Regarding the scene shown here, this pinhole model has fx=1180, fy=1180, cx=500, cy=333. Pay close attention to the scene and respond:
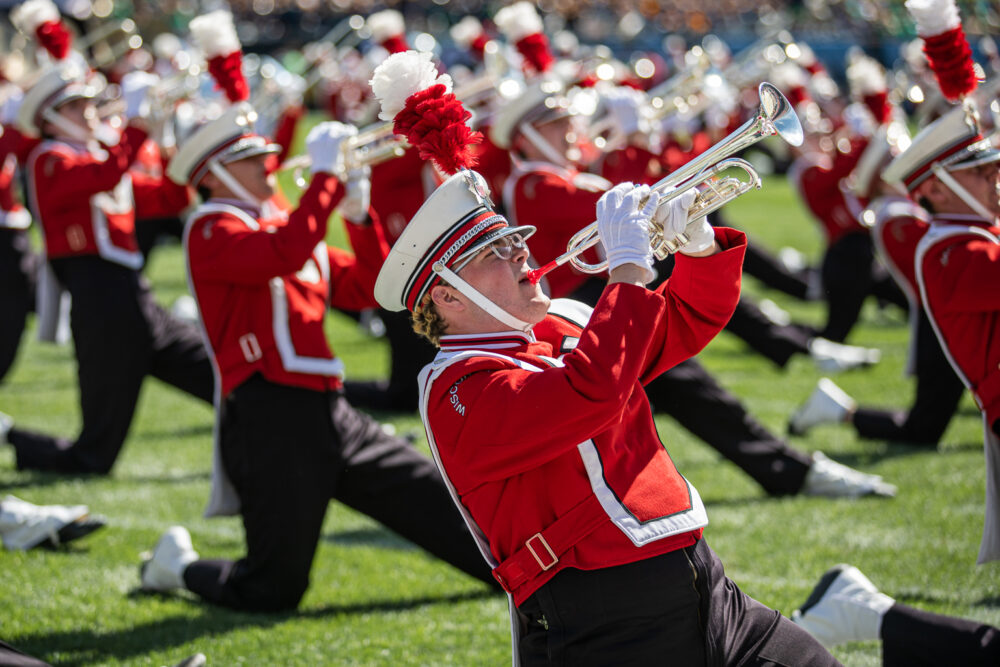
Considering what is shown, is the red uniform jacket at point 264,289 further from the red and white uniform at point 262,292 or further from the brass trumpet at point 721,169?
the brass trumpet at point 721,169

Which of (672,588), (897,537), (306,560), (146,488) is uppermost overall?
(672,588)

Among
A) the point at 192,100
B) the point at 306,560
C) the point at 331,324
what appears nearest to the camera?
the point at 306,560

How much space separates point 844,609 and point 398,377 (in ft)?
14.6

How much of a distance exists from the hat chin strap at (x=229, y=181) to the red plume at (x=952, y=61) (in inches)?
108

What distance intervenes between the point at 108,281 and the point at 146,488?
114 cm

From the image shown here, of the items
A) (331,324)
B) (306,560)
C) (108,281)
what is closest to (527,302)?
(306,560)

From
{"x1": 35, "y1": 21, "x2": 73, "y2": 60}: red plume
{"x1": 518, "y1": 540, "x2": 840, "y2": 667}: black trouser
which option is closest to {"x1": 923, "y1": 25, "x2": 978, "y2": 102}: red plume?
{"x1": 518, "y1": 540, "x2": 840, "y2": 667}: black trouser

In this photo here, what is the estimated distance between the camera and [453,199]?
3033 millimetres

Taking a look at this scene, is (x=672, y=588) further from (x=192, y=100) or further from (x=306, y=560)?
(x=192, y=100)

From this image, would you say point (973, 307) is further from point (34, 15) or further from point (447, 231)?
point (34, 15)

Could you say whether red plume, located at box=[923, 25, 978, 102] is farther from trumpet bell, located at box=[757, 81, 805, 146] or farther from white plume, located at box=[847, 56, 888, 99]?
white plume, located at box=[847, 56, 888, 99]

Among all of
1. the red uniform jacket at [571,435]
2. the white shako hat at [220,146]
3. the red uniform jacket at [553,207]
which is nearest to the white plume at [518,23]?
the red uniform jacket at [553,207]

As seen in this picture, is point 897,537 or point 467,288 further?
point 897,537

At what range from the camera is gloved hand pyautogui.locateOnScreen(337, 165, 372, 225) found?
195 inches
